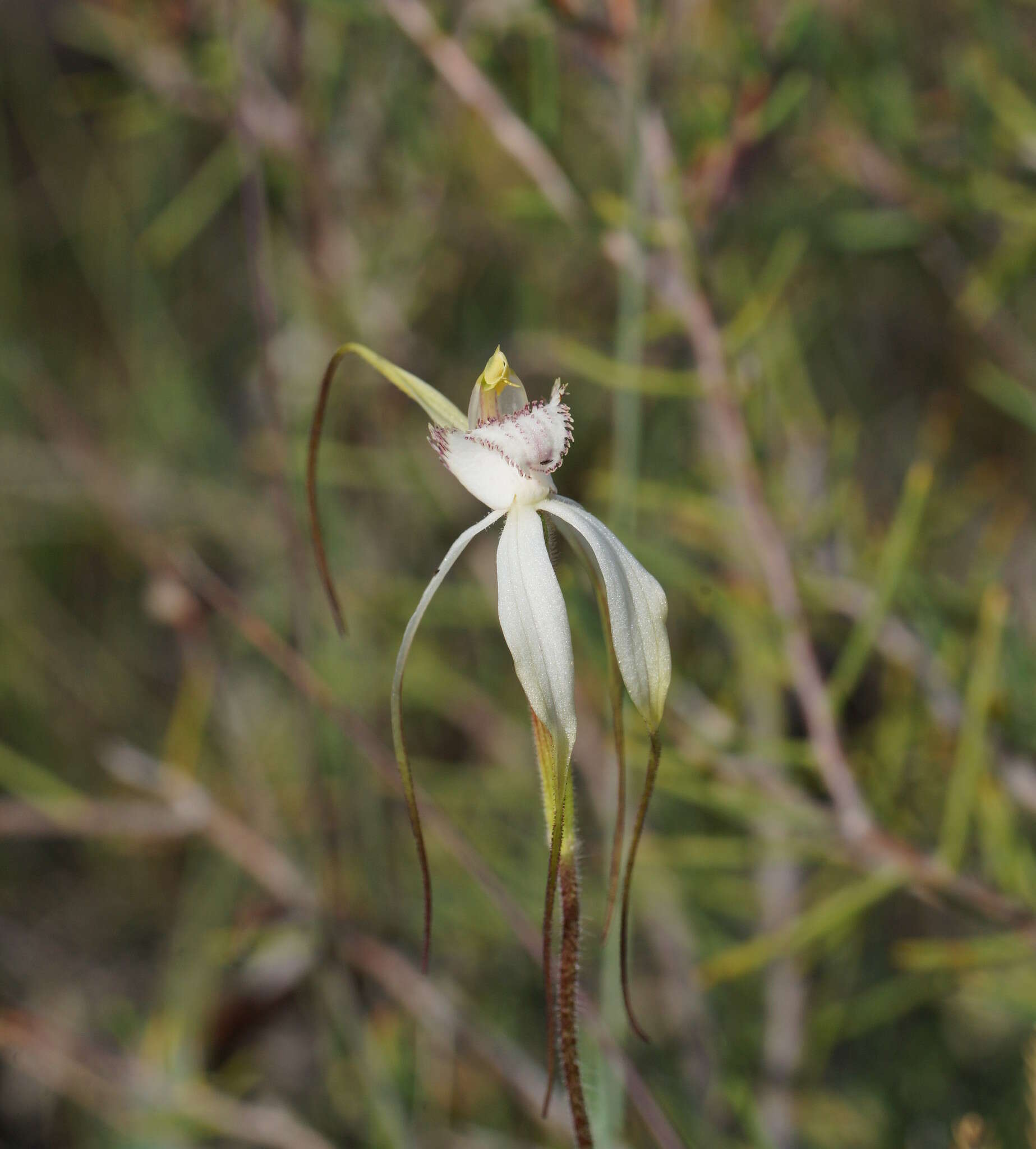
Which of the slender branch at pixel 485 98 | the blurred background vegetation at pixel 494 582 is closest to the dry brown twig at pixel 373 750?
the blurred background vegetation at pixel 494 582

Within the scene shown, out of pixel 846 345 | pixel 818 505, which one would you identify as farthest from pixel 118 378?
pixel 818 505

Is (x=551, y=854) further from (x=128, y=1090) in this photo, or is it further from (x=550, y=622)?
(x=128, y=1090)

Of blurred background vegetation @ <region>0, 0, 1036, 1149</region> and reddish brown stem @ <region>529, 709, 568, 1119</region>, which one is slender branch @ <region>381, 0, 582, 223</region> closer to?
blurred background vegetation @ <region>0, 0, 1036, 1149</region>

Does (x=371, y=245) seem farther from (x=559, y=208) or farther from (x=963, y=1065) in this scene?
(x=963, y=1065)

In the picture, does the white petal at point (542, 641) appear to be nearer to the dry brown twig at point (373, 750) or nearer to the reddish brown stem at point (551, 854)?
the reddish brown stem at point (551, 854)

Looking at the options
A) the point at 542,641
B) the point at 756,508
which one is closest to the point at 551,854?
the point at 542,641

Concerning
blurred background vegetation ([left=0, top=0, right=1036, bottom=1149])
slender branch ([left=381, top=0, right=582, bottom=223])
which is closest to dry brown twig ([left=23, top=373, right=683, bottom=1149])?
blurred background vegetation ([left=0, top=0, right=1036, bottom=1149])
